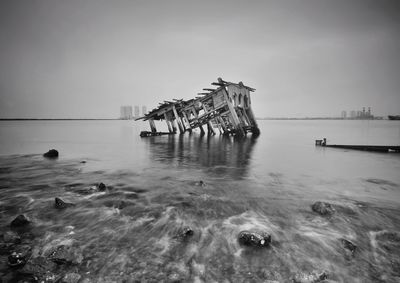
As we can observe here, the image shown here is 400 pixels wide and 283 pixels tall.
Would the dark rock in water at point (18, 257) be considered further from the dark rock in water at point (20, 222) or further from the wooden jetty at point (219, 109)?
the wooden jetty at point (219, 109)

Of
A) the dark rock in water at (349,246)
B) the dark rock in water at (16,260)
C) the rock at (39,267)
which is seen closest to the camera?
the rock at (39,267)

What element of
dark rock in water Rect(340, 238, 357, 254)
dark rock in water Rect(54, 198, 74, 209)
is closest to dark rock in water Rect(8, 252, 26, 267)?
dark rock in water Rect(54, 198, 74, 209)

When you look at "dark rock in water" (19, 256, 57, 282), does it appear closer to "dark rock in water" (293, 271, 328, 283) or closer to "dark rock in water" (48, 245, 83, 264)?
"dark rock in water" (48, 245, 83, 264)

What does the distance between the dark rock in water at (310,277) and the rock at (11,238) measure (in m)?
4.44

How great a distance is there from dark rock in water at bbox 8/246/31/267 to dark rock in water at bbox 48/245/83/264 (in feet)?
1.02

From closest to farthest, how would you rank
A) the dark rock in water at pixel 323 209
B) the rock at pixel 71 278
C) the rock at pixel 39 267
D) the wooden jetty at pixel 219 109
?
the rock at pixel 71 278 → the rock at pixel 39 267 → the dark rock in water at pixel 323 209 → the wooden jetty at pixel 219 109

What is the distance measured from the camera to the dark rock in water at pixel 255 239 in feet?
11.7

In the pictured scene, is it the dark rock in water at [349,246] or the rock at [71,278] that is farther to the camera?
the dark rock in water at [349,246]

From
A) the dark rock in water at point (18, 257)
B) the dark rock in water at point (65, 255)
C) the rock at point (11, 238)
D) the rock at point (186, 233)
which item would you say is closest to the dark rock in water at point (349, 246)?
the rock at point (186, 233)

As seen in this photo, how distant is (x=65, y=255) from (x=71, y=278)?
560mm

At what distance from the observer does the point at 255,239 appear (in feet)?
11.8

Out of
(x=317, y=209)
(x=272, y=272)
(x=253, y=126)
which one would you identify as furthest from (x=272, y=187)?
(x=253, y=126)

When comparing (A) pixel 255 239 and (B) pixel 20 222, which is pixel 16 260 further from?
(A) pixel 255 239

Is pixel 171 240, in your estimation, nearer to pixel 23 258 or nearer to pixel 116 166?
pixel 23 258
